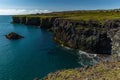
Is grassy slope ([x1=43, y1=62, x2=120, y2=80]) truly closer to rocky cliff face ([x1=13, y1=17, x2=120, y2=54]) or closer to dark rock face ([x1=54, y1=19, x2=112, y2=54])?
rocky cliff face ([x1=13, y1=17, x2=120, y2=54])

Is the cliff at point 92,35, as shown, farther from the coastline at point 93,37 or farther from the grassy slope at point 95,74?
the grassy slope at point 95,74

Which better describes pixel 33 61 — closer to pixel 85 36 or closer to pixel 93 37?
pixel 85 36

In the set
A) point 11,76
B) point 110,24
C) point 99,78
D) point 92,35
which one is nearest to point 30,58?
point 11,76

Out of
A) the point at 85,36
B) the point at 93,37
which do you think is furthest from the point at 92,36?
the point at 85,36

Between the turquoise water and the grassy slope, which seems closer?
the grassy slope

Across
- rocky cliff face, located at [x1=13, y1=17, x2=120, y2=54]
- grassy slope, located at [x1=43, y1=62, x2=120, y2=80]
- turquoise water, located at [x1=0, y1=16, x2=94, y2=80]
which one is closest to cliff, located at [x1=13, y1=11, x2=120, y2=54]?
rocky cliff face, located at [x1=13, y1=17, x2=120, y2=54]

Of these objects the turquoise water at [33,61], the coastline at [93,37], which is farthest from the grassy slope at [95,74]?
the coastline at [93,37]

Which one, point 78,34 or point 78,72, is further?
point 78,34

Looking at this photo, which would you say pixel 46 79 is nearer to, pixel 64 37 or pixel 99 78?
pixel 99 78
